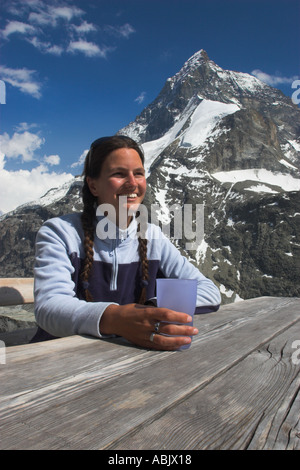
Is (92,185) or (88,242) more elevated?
(92,185)

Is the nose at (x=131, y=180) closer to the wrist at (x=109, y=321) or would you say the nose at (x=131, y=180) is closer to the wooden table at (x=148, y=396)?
the wrist at (x=109, y=321)

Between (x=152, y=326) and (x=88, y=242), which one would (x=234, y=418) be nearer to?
(x=152, y=326)

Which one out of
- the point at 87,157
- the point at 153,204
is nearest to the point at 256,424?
the point at 87,157

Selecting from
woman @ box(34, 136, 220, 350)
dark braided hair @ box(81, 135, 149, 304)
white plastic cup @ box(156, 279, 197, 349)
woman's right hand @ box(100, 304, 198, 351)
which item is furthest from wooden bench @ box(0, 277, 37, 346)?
white plastic cup @ box(156, 279, 197, 349)

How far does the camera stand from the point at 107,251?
267cm

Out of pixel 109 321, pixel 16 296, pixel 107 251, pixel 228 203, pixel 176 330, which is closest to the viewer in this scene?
pixel 176 330

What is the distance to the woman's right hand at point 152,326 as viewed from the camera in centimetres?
159

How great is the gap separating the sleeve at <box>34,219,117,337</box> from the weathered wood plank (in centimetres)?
78

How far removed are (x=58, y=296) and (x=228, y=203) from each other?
134 meters

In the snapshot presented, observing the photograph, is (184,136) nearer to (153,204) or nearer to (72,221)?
(153,204)

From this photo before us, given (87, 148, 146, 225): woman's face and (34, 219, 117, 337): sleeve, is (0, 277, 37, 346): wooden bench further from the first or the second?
(87, 148, 146, 225): woman's face

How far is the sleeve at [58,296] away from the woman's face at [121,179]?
443mm

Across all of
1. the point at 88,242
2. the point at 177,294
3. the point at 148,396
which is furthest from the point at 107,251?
the point at 148,396

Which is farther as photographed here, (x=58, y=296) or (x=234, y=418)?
(x=58, y=296)
